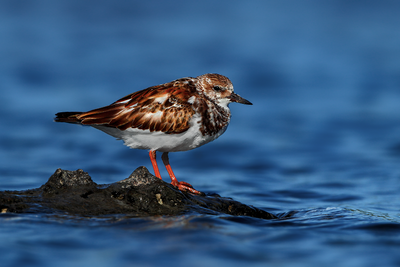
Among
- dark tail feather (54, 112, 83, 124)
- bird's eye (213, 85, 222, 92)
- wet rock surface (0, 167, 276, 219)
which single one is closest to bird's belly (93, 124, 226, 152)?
dark tail feather (54, 112, 83, 124)

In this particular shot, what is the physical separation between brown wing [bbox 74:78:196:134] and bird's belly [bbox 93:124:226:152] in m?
0.08

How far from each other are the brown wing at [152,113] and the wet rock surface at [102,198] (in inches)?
41.5

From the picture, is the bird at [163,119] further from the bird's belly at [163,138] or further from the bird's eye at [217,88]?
the bird's eye at [217,88]

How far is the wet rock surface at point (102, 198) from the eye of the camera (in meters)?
6.41

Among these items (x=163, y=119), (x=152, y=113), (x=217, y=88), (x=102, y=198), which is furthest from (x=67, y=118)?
(x=217, y=88)

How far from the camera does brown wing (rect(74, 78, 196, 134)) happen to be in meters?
7.75

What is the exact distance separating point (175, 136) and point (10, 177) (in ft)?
16.0

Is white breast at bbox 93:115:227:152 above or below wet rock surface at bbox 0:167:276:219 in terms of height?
above

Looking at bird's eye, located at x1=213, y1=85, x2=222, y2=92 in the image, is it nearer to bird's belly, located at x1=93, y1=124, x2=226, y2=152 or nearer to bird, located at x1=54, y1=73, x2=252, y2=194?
bird, located at x1=54, y1=73, x2=252, y2=194

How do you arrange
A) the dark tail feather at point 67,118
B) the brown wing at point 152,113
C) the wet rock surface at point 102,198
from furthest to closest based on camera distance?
the dark tail feather at point 67,118, the brown wing at point 152,113, the wet rock surface at point 102,198

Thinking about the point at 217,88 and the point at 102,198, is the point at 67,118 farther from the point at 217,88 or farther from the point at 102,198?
the point at 217,88

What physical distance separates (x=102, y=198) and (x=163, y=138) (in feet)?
5.18

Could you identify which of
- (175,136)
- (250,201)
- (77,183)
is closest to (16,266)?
(77,183)

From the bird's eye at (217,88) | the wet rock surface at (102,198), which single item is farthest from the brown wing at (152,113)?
the wet rock surface at (102,198)
